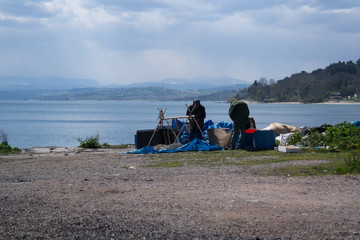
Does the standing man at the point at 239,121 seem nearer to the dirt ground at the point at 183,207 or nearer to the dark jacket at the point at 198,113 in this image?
the dark jacket at the point at 198,113

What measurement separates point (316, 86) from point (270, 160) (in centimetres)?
15665

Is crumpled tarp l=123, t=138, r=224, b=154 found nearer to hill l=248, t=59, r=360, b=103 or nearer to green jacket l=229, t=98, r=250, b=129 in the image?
green jacket l=229, t=98, r=250, b=129

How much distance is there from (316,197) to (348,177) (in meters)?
2.15

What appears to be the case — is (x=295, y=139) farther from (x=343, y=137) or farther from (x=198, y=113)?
(x=198, y=113)

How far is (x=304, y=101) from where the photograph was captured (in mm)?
169125

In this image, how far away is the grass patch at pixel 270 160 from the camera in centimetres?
1052

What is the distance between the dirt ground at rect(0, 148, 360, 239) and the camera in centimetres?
589

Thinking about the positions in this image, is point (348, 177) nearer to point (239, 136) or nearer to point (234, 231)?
point (234, 231)

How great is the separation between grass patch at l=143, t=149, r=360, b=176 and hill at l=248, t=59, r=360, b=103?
14849cm

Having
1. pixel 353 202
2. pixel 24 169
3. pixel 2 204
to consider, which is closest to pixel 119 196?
pixel 2 204

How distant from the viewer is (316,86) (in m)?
163

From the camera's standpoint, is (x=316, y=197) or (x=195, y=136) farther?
(x=195, y=136)

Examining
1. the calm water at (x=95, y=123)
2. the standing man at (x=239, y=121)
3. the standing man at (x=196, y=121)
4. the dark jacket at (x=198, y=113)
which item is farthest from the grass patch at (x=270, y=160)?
the calm water at (x=95, y=123)

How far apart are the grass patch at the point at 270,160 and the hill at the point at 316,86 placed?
148 m
